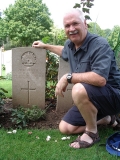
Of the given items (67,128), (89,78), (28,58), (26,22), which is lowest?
(67,128)

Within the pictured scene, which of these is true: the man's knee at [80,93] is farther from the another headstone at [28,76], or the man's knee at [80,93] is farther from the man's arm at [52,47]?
the another headstone at [28,76]

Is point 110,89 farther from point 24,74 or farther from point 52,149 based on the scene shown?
point 24,74

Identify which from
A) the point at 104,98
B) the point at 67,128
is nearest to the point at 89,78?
the point at 104,98

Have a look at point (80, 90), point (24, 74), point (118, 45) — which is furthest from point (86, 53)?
point (24, 74)

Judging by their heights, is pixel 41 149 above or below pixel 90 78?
below

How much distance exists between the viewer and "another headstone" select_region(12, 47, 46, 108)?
12.8 feet

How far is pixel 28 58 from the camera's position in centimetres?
391

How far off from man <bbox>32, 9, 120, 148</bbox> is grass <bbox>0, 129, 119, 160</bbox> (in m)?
0.14

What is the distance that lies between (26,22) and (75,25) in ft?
122

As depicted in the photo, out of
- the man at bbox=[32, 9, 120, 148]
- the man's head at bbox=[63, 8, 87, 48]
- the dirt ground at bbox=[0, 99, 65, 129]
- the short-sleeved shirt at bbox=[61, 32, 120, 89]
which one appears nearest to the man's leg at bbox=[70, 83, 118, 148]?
the man at bbox=[32, 9, 120, 148]

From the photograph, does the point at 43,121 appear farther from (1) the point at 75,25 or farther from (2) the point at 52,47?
(1) the point at 75,25

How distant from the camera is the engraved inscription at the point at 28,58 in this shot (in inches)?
154

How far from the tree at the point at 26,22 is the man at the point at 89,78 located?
32.4m

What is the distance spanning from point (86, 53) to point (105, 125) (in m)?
1.22
